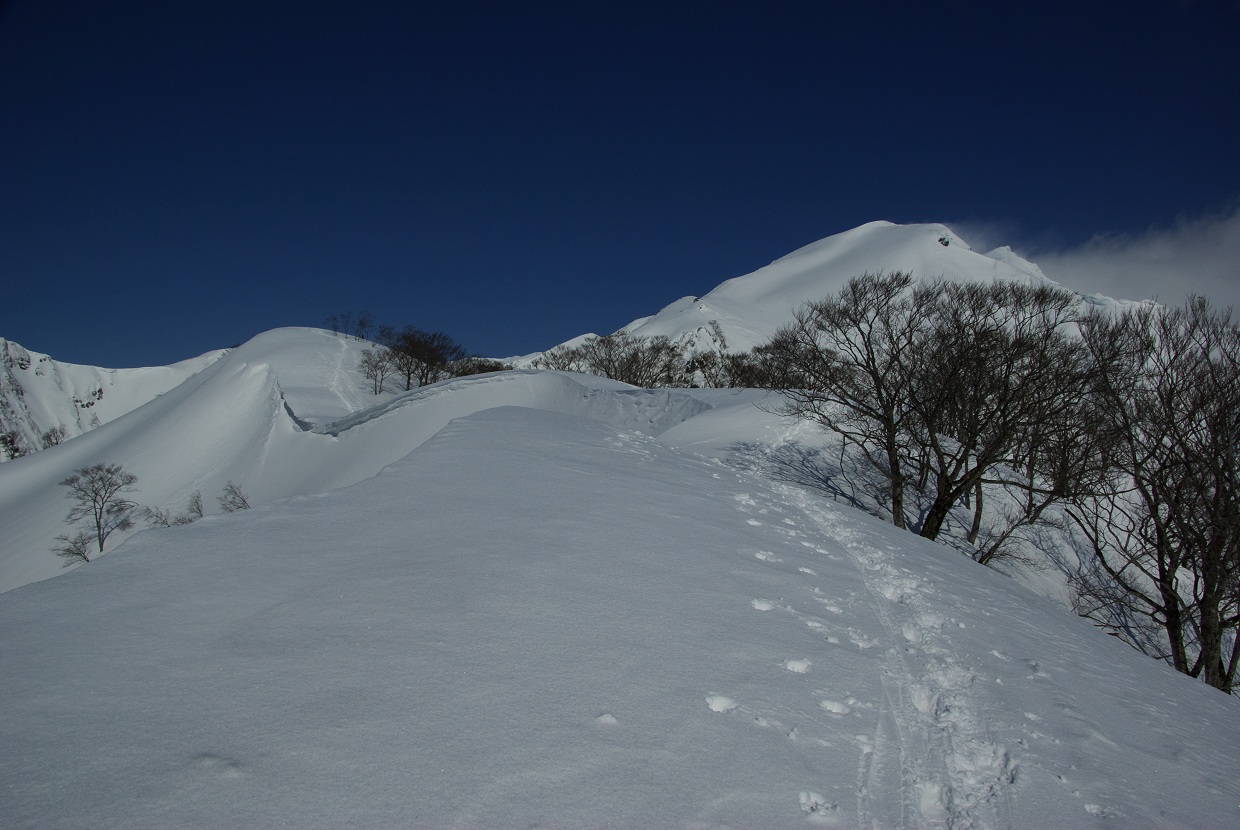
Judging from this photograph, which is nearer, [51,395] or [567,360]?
[567,360]

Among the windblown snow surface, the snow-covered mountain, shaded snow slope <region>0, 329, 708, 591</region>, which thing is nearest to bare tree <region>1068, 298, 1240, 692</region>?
the snow-covered mountain

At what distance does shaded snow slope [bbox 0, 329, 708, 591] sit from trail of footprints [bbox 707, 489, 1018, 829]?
12467 millimetres

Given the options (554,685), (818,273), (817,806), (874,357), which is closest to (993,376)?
(874,357)

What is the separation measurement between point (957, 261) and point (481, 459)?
172037 mm

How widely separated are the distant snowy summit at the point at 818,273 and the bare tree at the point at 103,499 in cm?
9680

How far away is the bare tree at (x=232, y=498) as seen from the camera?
21.6 m

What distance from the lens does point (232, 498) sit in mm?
22125

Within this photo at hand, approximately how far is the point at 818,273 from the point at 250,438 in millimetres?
159251

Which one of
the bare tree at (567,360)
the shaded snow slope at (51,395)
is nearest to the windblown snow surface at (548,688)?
the bare tree at (567,360)

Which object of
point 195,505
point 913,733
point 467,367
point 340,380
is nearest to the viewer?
point 913,733

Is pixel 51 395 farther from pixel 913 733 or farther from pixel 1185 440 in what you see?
pixel 1185 440

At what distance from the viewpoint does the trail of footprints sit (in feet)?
8.36

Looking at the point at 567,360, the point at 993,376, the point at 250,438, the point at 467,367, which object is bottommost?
the point at 250,438

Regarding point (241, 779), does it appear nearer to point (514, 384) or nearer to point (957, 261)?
point (514, 384)
